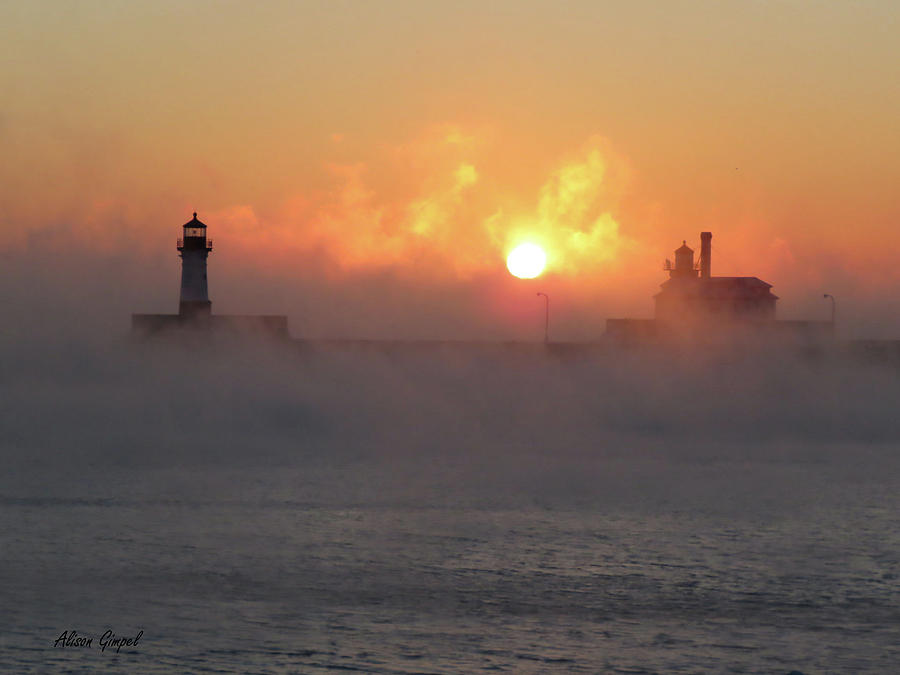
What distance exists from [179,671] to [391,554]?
39.0 feet

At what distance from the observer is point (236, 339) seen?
84688 millimetres

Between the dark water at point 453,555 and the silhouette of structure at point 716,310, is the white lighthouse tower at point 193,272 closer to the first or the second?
the dark water at point 453,555

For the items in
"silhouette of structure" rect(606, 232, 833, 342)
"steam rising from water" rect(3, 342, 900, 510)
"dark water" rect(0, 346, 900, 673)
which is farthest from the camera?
"silhouette of structure" rect(606, 232, 833, 342)

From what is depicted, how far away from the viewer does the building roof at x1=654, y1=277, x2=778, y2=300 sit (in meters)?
94.6

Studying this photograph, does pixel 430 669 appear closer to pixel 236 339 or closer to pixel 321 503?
pixel 321 503

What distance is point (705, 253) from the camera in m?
98.4

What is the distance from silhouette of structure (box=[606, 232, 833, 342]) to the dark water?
10.6 metres

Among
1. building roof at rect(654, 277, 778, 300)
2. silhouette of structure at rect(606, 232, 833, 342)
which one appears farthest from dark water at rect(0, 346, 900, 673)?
building roof at rect(654, 277, 778, 300)

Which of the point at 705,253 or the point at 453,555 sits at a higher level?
the point at 705,253

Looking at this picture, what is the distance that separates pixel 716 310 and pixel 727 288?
198 cm
